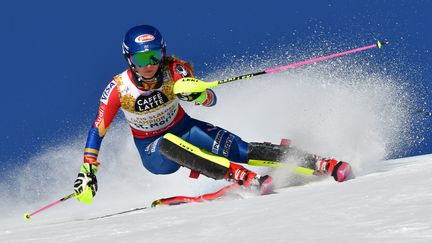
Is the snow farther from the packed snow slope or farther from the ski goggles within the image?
the ski goggles

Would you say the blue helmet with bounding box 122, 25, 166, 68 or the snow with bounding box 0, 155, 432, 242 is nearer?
the snow with bounding box 0, 155, 432, 242

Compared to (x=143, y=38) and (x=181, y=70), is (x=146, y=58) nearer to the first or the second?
(x=143, y=38)

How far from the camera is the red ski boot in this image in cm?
410

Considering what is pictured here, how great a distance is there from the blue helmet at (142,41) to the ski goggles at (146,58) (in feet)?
0.08

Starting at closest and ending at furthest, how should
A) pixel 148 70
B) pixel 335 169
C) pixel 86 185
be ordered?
pixel 335 169, pixel 86 185, pixel 148 70

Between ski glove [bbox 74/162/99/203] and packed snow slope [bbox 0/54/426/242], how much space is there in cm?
19

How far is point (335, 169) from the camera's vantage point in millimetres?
4172

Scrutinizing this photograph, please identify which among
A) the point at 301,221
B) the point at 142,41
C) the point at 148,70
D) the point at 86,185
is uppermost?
the point at 142,41

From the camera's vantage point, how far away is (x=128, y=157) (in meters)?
6.93

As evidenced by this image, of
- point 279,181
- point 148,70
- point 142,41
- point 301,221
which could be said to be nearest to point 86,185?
point 148,70

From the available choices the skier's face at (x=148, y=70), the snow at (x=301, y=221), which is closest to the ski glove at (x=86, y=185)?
the skier's face at (x=148, y=70)

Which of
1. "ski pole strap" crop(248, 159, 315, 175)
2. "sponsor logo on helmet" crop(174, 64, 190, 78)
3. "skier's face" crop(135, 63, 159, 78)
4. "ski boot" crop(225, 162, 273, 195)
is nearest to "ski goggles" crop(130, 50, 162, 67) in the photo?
"skier's face" crop(135, 63, 159, 78)

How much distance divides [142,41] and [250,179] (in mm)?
1075

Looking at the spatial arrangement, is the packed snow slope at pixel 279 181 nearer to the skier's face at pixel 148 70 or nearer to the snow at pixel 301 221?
the snow at pixel 301 221
